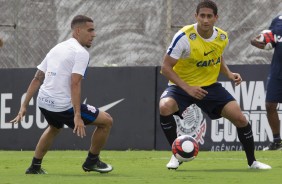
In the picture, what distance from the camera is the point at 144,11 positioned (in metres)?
18.5

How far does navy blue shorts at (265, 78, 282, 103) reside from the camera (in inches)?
638

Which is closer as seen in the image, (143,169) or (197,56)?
(197,56)

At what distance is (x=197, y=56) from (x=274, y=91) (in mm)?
4453

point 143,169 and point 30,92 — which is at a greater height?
point 30,92

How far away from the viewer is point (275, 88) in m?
16.3

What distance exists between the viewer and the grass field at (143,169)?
10234mm

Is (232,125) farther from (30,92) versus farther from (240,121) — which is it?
(30,92)

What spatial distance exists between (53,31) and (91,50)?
79cm

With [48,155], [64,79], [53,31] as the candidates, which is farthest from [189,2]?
[64,79]

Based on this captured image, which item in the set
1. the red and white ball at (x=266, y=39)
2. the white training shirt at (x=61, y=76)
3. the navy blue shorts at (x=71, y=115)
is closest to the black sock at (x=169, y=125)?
the navy blue shorts at (x=71, y=115)

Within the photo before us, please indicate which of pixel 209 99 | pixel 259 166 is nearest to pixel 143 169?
pixel 209 99

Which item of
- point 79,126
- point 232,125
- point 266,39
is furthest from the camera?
point 232,125

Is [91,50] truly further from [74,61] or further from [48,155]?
[74,61]

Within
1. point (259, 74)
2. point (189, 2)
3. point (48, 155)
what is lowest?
point (48, 155)
